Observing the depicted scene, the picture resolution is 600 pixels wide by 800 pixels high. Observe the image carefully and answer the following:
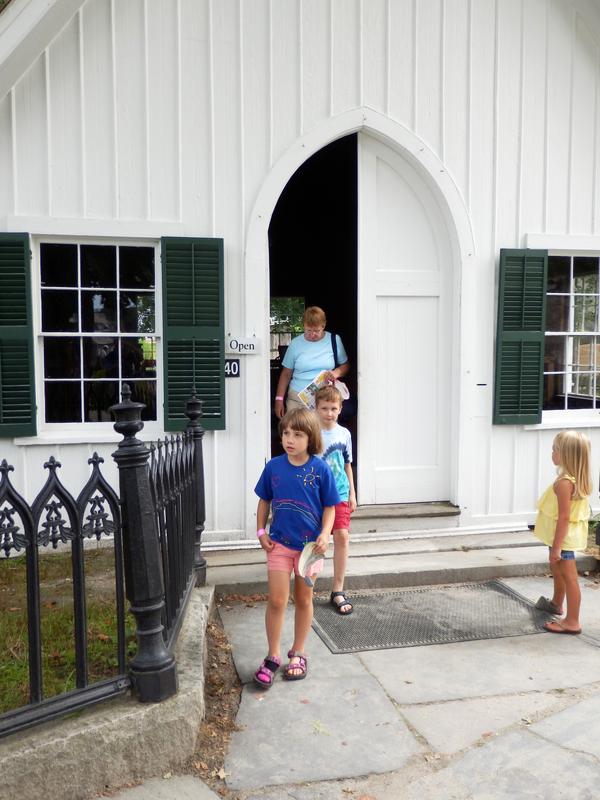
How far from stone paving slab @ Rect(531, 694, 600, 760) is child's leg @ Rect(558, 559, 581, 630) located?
86 cm

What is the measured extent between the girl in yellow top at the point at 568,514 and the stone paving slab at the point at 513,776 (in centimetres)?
134

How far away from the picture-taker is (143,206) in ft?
18.3

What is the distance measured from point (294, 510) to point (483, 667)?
55.2 inches

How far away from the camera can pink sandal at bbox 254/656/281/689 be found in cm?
344

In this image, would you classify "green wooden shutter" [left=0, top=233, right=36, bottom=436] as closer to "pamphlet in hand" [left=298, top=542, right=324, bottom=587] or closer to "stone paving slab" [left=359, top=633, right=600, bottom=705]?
"pamphlet in hand" [left=298, top=542, right=324, bottom=587]

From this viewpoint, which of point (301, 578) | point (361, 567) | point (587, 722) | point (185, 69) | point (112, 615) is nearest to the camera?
point (587, 722)

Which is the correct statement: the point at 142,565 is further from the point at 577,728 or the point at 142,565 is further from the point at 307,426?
the point at 577,728

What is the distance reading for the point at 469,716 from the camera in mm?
3227

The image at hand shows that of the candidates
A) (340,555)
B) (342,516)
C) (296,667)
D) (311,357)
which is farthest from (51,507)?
(311,357)

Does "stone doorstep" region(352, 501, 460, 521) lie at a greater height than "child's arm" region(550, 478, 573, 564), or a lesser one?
lesser

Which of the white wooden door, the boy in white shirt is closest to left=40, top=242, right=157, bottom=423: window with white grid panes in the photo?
the white wooden door

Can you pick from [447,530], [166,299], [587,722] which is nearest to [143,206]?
[166,299]

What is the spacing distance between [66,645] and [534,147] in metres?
5.52

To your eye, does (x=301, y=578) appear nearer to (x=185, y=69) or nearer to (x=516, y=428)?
(x=516, y=428)
